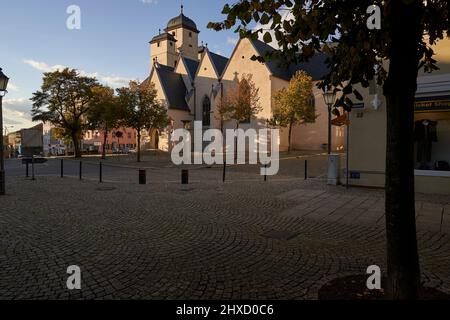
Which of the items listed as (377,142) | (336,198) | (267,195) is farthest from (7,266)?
Result: (377,142)

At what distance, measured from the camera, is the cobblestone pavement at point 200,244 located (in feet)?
12.1

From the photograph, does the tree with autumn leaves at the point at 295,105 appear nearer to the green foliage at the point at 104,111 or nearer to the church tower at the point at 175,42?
the green foliage at the point at 104,111

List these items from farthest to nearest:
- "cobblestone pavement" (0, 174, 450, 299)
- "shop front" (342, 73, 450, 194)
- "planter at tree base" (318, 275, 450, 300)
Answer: "shop front" (342, 73, 450, 194) → "cobblestone pavement" (0, 174, 450, 299) → "planter at tree base" (318, 275, 450, 300)

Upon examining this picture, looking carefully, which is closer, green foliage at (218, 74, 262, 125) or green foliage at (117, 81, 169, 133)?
green foliage at (117, 81, 169, 133)

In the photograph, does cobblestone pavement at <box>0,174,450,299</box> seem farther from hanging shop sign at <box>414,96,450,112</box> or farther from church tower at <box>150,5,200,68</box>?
church tower at <box>150,5,200,68</box>

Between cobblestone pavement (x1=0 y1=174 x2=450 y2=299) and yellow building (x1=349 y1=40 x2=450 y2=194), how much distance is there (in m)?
1.56

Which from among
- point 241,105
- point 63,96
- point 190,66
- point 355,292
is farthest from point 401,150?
point 190,66

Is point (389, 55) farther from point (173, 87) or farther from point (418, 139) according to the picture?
point (173, 87)

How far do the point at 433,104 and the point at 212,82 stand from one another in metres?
37.8

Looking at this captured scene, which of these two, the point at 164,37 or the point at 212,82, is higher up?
the point at 164,37

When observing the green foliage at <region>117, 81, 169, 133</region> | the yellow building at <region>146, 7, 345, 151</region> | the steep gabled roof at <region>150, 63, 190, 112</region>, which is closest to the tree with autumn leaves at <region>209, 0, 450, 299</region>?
the green foliage at <region>117, 81, 169, 133</region>

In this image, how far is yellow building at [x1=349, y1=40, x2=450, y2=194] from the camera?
10.2 meters

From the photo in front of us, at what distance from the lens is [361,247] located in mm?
5105

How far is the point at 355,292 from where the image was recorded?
11.0ft
